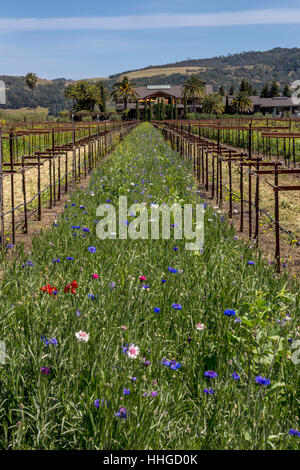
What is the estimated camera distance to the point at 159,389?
11.1ft

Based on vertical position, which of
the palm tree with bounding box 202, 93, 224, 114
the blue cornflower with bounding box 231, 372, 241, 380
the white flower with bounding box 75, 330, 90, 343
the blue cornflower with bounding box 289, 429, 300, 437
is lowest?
the blue cornflower with bounding box 289, 429, 300, 437

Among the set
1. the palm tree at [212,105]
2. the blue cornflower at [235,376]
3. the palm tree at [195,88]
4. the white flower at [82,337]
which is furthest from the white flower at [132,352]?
the palm tree at [195,88]

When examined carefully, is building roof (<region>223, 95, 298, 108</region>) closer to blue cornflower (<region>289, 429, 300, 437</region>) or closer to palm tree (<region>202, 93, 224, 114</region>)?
palm tree (<region>202, 93, 224, 114</region>)

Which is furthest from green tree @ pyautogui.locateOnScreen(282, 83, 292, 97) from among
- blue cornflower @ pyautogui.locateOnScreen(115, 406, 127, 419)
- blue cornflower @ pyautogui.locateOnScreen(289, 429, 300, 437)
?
blue cornflower @ pyautogui.locateOnScreen(115, 406, 127, 419)

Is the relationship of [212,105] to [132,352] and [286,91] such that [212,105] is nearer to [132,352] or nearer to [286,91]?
[286,91]

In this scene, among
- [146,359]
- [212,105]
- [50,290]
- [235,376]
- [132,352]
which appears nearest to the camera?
[132,352]

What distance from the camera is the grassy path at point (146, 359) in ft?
9.59

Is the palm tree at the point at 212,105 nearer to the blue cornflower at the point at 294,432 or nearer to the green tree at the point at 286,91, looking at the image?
the green tree at the point at 286,91

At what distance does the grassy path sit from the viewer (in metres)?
2.92

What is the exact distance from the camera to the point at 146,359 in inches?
147

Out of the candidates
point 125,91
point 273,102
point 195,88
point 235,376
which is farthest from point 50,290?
point 273,102
